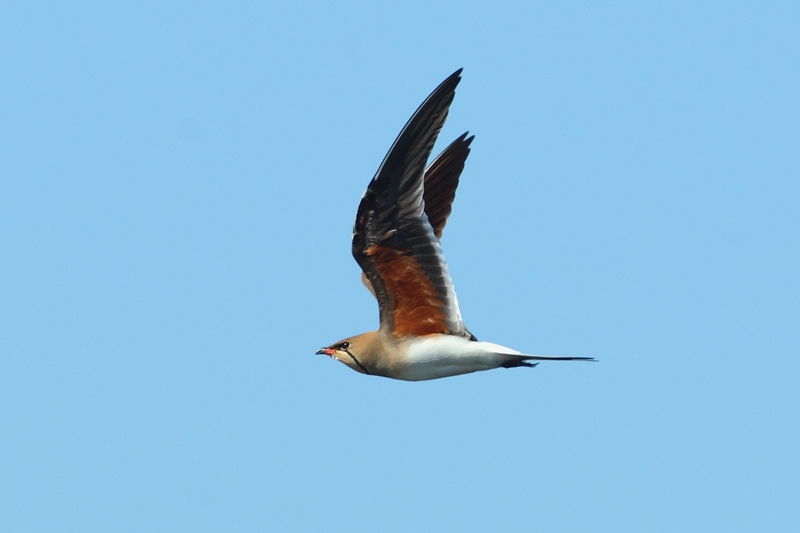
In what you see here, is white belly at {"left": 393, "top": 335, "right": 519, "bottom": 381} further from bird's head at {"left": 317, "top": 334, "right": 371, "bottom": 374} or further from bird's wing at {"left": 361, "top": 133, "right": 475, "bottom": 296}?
bird's wing at {"left": 361, "top": 133, "right": 475, "bottom": 296}

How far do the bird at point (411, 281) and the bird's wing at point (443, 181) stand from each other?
2.11 meters

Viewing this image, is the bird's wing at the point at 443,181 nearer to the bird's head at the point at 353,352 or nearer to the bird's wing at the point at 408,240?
the bird's wing at the point at 408,240

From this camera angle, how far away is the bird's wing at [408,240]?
12.1 m

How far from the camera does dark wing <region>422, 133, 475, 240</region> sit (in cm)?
1509

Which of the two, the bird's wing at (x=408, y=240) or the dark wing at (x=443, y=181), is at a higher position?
the dark wing at (x=443, y=181)

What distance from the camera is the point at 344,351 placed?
13617 millimetres

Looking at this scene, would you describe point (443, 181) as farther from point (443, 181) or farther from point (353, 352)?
point (353, 352)

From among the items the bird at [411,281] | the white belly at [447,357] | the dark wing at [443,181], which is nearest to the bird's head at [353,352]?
the bird at [411,281]

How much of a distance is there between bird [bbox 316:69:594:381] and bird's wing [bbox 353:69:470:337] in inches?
0.4

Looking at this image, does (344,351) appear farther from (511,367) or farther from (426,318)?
(511,367)

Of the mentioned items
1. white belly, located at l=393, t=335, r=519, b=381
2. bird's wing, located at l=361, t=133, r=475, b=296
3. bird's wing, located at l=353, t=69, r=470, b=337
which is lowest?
white belly, located at l=393, t=335, r=519, b=381

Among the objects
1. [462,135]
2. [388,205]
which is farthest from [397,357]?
[462,135]

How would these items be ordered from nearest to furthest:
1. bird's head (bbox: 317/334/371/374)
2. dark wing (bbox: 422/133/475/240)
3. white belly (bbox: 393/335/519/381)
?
1. white belly (bbox: 393/335/519/381)
2. bird's head (bbox: 317/334/371/374)
3. dark wing (bbox: 422/133/475/240)

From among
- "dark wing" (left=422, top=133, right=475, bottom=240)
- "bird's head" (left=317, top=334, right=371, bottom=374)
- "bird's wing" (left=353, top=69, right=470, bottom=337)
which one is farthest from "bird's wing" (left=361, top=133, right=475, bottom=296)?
"bird's head" (left=317, top=334, right=371, bottom=374)
